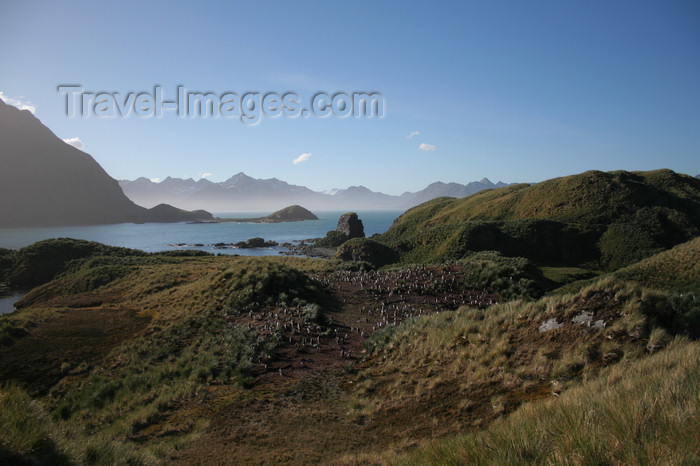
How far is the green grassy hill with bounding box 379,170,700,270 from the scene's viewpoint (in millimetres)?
49156

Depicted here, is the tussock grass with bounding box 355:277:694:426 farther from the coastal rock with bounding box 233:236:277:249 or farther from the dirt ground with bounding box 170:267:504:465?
the coastal rock with bounding box 233:236:277:249

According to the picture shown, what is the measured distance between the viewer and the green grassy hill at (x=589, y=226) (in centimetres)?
4916

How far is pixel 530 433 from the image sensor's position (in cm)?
358

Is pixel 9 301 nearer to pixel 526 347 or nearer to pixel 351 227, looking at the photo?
pixel 526 347

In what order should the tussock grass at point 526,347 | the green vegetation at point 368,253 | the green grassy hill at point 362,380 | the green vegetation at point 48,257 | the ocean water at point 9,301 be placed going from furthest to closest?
1. the green vegetation at point 368,253
2. the green vegetation at point 48,257
3. the ocean water at point 9,301
4. the tussock grass at point 526,347
5. the green grassy hill at point 362,380

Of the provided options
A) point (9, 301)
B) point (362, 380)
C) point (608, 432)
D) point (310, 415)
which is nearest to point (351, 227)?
point (9, 301)

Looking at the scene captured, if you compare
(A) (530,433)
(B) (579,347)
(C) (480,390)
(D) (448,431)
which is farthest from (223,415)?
(B) (579,347)

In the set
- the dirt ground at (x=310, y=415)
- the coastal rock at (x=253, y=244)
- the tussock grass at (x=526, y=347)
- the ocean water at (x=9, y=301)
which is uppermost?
the tussock grass at (x=526, y=347)

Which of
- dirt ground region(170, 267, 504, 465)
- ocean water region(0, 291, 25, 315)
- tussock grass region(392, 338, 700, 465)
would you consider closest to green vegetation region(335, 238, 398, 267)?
dirt ground region(170, 267, 504, 465)

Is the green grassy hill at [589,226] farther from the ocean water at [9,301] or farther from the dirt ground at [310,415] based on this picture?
the ocean water at [9,301]

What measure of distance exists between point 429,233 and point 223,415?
57.5m

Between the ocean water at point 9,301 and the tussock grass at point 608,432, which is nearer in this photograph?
the tussock grass at point 608,432

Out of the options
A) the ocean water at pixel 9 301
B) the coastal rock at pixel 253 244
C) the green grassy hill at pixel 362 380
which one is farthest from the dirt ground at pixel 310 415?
the coastal rock at pixel 253 244

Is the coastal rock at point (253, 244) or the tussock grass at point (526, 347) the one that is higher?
the tussock grass at point (526, 347)
